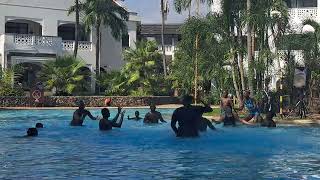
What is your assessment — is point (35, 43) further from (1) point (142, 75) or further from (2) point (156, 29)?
(2) point (156, 29)

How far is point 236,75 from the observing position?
91.4 ft

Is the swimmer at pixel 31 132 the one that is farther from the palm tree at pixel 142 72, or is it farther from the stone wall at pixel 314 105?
the palm tree at pixel 142 72

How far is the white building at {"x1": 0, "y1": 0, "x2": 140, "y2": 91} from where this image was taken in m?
41.6

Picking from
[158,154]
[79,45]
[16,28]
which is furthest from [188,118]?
[16,28]

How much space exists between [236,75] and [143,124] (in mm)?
7374

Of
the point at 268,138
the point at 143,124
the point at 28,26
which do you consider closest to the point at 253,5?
the point at 143,124

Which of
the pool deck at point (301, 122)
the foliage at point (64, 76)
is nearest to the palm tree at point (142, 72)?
the foliage at point (64, 76)

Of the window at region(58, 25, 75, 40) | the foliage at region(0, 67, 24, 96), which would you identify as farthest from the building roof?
the foliage at region(0, 67, 24, 96)

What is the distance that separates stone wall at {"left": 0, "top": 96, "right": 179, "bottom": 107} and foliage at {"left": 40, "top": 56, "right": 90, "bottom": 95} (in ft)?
2.88

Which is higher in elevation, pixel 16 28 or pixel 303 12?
pixel 303 12

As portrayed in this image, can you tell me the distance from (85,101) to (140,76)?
5.28 meters

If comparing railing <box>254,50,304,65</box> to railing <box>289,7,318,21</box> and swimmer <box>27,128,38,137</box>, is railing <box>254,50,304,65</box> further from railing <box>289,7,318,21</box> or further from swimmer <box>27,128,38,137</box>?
swimmer <box>27,128,38,137</box>

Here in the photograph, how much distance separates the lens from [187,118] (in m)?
15.3

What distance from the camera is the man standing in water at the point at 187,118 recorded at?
15.2 meters
